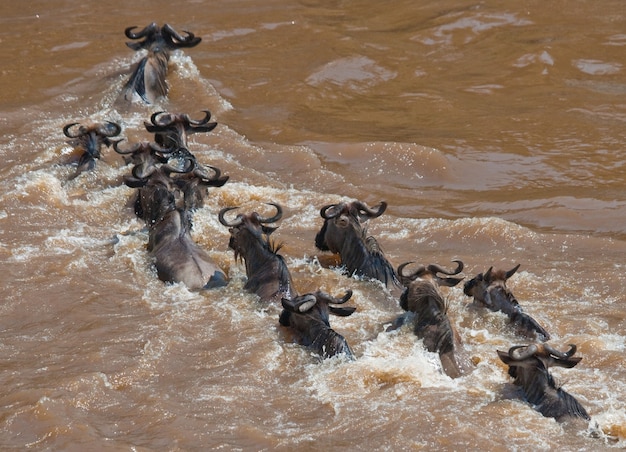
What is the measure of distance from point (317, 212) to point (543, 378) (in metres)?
4.67

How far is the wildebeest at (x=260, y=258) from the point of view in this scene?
916cm

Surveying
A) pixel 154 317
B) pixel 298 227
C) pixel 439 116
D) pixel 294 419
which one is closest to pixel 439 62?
pixel 439 116

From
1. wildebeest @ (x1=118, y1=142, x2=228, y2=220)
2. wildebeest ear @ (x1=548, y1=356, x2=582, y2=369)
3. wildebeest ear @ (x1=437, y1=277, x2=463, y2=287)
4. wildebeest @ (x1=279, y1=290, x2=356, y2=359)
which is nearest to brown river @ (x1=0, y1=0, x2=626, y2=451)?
wildebeest @ (x1=279, y1=290, x2=356, y2=359)

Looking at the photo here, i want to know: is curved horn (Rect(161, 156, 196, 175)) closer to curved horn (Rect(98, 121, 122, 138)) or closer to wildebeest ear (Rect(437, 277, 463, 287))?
curved horn (Rect(98, 121, 122, 138))

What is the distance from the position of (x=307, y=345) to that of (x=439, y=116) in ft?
23.1

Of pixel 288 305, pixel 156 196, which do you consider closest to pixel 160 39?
pixel 156 196

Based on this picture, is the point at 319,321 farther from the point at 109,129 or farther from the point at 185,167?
the point at 109,129

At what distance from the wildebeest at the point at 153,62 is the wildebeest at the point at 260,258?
5732 mm

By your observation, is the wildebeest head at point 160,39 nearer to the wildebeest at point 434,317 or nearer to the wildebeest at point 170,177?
the wildebeest at point 170,177

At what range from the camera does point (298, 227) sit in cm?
1114

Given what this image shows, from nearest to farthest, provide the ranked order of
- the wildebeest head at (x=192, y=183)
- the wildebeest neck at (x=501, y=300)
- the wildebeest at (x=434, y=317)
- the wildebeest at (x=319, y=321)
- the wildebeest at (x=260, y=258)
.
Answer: the wildebeest at (x=434, y=317) → the wildebeest at (x=319, y=321) → the wildebeest neck at (x=501, y=300) → the wildebeest at (x=260, y=258) → the wildebeest head at (x=192, y=183)

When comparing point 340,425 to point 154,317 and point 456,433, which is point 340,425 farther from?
point 154,317

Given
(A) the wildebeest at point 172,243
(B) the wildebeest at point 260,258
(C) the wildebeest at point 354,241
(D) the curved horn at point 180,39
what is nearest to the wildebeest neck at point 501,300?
(C) the wildebeest at point 354,241

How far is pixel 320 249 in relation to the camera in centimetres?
1029
